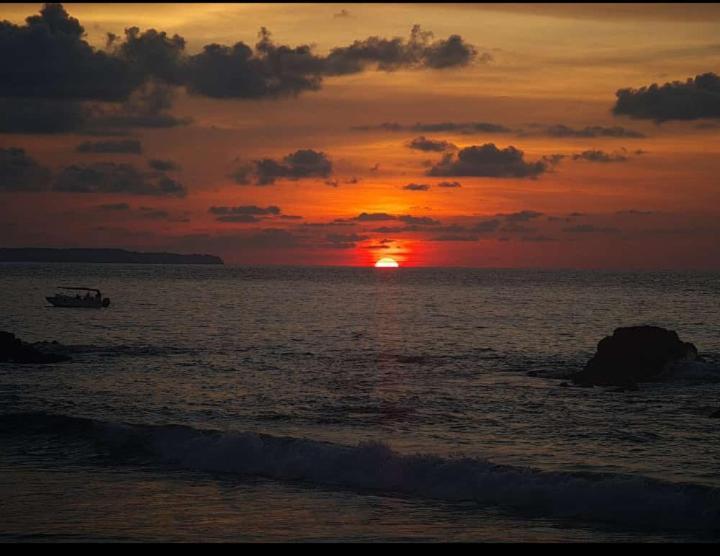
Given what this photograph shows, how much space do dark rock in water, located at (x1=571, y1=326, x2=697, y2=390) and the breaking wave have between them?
81.9 feet

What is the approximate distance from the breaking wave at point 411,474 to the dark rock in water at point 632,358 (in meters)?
25.0

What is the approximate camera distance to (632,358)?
5297 cm

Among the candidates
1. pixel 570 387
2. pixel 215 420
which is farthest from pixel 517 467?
pixel 570 387

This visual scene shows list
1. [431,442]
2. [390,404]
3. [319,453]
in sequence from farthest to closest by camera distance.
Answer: [390,404] → [431,442] → [319,453]

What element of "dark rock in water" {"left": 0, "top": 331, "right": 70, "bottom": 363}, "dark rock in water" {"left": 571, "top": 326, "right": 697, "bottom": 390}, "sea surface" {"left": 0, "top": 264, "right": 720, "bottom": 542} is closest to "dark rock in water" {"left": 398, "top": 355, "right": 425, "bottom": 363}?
"sea surface" {"left": 0, "top": 264, "right": 720, "bottom": 542}

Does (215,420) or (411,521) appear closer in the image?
(411,521)

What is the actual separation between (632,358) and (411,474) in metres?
30.0

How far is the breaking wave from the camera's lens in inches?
913

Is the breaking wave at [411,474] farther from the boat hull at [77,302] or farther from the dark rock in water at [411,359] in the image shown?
the boat hull at [77,302]

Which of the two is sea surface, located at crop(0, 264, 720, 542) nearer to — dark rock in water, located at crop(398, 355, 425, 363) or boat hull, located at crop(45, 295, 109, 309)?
dark rock in water, located at crop(398, 355, 425, 363)

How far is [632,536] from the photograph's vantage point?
2111 centimetres

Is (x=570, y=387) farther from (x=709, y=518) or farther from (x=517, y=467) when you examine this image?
(x=709, y=518)

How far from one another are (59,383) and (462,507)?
31.9m

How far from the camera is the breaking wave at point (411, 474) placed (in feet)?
76.1
